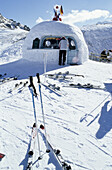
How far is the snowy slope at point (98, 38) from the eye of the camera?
27984 mm

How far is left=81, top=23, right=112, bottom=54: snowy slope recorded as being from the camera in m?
28.0

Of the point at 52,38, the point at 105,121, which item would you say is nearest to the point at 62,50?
the point at 52,38

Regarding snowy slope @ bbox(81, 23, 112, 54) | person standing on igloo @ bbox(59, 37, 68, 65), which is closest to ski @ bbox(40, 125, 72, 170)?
person standing on igloo @ bbox(59, 37, 68, 65)

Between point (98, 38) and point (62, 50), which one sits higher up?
point (98, 38)

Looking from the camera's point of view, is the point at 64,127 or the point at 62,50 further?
the point at 62,50

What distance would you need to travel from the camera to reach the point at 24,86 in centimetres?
602

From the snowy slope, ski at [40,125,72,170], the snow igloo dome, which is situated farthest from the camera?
the snowy slope

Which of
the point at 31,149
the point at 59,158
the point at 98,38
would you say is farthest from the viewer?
the point at 98,38

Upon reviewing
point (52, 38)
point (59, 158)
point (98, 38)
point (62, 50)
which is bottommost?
point (59, 158)

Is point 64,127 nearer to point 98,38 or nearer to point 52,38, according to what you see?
point 52,38

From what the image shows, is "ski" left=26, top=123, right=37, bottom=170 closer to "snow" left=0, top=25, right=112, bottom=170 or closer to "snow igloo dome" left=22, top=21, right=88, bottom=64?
"snow" left=0, top=25, right=112, bottom=170

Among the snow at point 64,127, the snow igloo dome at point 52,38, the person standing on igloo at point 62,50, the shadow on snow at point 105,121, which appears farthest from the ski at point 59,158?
the snow igloo dome at point 52,38

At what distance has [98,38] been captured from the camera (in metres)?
29.4

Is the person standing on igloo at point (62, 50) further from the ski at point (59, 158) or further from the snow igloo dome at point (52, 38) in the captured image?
the ski at point (59, 158)
